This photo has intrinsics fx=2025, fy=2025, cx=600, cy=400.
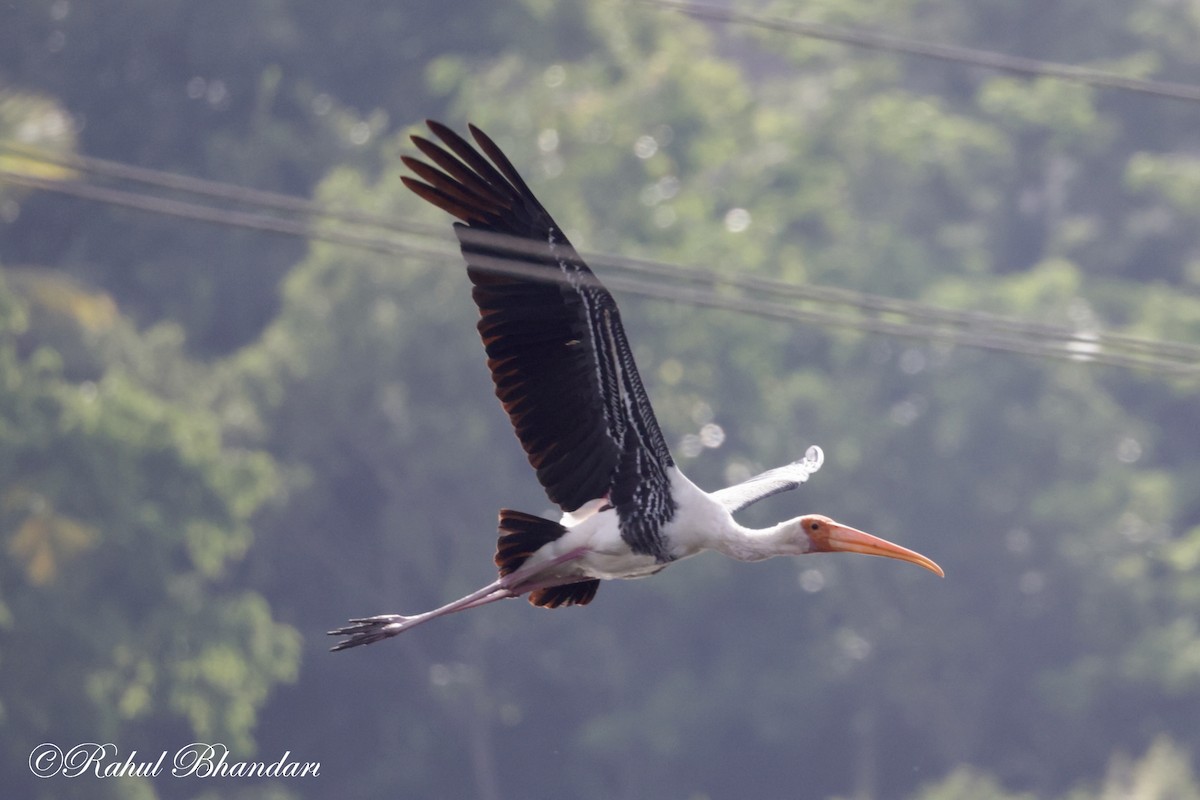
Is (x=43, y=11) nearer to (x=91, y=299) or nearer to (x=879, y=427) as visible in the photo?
(x=91, y=299)

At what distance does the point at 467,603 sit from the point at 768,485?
1.43 metres

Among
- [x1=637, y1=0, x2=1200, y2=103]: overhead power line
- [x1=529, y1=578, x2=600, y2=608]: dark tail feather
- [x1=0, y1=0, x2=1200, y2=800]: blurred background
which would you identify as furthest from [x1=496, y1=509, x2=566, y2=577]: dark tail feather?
[x1=0, y1=0, x2=1200, y2=800]: blurred background

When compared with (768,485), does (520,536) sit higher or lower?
lower

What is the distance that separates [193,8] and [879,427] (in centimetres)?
1719

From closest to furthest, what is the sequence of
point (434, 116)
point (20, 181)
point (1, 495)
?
1. point (20, 181)
2. point (1, 495)
3. point (434, 116)

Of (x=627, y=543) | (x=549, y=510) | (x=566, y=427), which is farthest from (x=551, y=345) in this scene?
(x=549, y=510)

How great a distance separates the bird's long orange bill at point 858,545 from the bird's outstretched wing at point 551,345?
666 millimetres

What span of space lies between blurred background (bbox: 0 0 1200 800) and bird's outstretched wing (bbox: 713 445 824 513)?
56.4 feet

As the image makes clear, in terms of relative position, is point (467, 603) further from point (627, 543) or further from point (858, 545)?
point (858, 545)

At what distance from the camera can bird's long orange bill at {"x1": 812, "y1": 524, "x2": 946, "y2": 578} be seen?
737cm

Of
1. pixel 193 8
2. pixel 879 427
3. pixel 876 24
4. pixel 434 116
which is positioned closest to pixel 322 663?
pixel 879 427

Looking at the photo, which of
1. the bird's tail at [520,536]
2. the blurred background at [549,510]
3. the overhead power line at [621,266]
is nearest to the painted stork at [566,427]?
the bird's tail at [520,536]

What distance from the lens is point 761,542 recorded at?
7492 mm

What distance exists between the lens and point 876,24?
1767 inches
